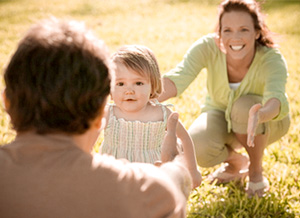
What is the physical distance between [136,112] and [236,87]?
48.6 inches

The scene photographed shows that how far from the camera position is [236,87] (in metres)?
3.54

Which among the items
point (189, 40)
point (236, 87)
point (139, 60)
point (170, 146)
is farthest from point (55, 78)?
point (189, 40)

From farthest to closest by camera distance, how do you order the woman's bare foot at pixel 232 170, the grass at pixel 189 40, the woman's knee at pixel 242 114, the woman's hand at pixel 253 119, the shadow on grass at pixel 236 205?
the woman's bare foot at pixel 232 170 < the woman's knee at pixel 242 114 < the grass at pixel 189 40 < the shadow on grass at pixel 236 205 < the woman's hand at pixel 253 119

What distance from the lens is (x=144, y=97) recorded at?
2.54 metres

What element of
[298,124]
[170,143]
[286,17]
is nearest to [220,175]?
[298,124]

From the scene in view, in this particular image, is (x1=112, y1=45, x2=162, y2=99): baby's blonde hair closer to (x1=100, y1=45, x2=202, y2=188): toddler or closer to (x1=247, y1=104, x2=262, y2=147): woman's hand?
(x1=100, y1=45, x2=202, y2=188): toddler

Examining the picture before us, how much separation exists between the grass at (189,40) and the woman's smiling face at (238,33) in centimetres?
105

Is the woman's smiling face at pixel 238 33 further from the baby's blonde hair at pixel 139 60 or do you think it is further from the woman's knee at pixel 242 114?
the baby's blonde hair at pixel 139 60

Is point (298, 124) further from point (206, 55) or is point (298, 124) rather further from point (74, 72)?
point (74, 72)

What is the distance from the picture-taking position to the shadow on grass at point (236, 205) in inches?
118

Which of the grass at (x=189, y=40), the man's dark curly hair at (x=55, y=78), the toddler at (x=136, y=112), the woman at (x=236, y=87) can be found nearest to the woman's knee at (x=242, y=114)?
the woman at (x=236, y=87)

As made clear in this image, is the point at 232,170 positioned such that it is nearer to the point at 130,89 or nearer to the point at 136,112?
the point at 136,112

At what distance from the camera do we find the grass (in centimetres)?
313

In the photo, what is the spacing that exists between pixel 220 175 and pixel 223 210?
47 cm
